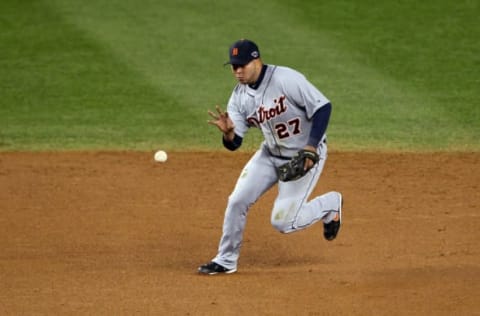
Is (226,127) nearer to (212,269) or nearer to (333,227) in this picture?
(212,269)

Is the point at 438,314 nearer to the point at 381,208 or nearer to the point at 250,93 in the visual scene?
the point at 250,93

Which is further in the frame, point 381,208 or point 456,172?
point 456,172

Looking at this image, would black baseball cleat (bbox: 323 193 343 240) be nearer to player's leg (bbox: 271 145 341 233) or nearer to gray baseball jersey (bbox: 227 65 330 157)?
player's leg (bbox: 271 145 341 233)

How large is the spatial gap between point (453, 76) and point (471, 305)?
8387 mm

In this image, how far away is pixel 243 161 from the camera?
1338 cm

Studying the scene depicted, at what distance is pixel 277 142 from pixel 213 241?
1520 millimetres

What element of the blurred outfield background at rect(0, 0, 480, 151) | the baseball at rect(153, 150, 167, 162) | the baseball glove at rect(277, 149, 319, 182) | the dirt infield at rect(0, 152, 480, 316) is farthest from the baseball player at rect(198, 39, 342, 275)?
the blurred outfield background at rect(0, 0, 480, 151)

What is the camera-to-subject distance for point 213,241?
1048cm

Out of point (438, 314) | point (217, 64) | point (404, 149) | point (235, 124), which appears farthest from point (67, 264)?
point (217, 64)

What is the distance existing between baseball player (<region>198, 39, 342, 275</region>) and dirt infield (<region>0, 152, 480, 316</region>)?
37cm

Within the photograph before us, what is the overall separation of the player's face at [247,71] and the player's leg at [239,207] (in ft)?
2.54

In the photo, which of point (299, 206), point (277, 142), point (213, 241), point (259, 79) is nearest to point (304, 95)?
point (259, 79)

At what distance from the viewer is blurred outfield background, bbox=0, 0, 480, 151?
1453cm

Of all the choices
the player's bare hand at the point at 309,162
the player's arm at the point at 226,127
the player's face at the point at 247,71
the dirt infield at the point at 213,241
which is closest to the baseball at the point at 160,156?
the dirt infield at the point at 213,241
